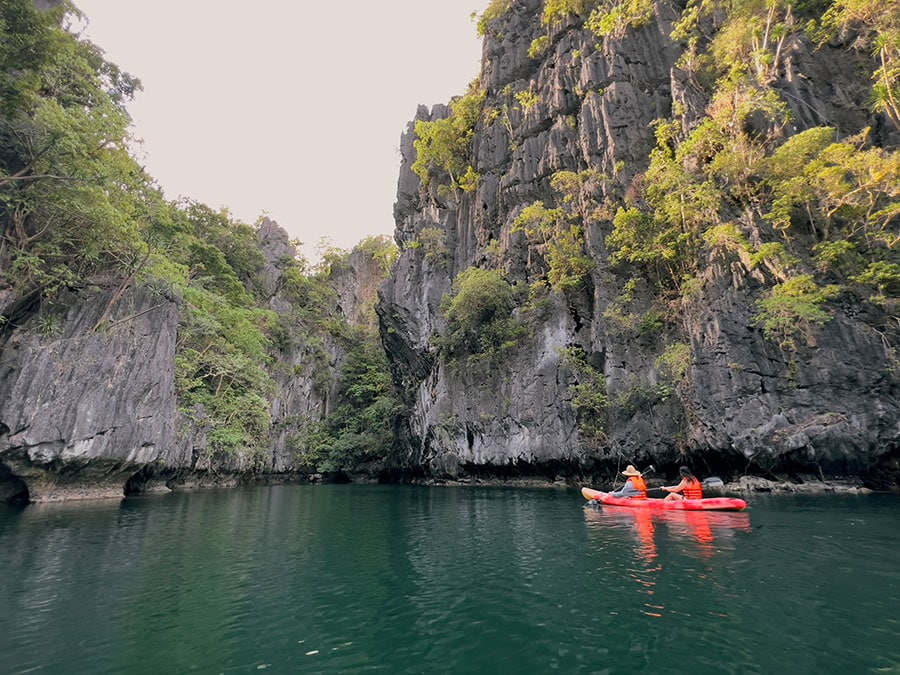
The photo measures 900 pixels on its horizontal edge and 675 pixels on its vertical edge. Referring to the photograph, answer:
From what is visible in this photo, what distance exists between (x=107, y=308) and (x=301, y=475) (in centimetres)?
2136

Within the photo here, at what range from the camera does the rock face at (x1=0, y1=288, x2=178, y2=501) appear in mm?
14859

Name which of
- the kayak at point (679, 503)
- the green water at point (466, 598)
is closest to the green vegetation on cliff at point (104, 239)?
the green water at point (466, 598)

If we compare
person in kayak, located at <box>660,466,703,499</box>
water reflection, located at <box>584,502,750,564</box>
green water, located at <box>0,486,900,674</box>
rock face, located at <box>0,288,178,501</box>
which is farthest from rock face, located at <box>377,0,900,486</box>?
rock face, located at <box>0,288,178,501</box>

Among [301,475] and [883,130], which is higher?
[883,130]

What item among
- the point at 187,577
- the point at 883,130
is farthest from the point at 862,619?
the point at 883,130

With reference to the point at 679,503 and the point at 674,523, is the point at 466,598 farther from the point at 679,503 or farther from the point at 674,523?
the point at 679,503

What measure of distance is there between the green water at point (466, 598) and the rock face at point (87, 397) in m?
6.10

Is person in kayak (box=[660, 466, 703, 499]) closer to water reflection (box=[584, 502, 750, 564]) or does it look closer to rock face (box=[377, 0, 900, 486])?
water reflection (box=[584, 502, 750, 564])

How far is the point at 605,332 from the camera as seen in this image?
2042cm

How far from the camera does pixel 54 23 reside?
12.5 metres

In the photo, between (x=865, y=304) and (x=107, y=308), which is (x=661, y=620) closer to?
(x=865, y=304)

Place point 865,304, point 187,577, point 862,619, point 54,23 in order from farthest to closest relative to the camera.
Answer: point 865,304
point 54,23
point 187,577
point 862,619

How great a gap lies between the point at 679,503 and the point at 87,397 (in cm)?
2134

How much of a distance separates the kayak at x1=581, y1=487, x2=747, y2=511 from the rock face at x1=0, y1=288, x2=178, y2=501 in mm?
18473
